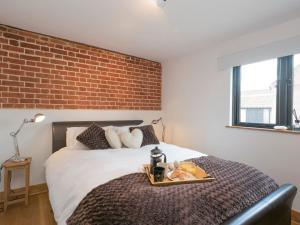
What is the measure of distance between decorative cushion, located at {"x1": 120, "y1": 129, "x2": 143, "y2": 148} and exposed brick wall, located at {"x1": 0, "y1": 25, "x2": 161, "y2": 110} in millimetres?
801

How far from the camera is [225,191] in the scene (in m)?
1.25

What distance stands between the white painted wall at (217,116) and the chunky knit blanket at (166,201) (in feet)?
3.13

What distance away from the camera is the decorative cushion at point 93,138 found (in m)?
2.40

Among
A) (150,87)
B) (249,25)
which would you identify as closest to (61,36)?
(150,87)

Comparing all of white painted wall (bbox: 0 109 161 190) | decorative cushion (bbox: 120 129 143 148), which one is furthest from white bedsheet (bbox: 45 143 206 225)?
white painted wall (bbox: 0 109 161 190)

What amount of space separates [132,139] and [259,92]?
5.96ft

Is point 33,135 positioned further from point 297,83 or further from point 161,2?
Result: point 297,83

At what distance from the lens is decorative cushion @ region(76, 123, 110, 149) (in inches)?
94.3

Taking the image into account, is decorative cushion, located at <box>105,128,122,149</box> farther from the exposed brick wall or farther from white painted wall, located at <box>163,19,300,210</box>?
white painted wall, located at <box>163,19,300,210</box>

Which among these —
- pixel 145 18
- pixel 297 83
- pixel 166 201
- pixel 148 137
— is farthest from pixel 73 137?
pixel 297 83

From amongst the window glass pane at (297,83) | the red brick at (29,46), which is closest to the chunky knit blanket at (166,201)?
the window glass pane at (297,83)

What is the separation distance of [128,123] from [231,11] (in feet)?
7.29

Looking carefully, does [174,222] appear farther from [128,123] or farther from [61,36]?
[61,36]

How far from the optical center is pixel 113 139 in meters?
2.49
